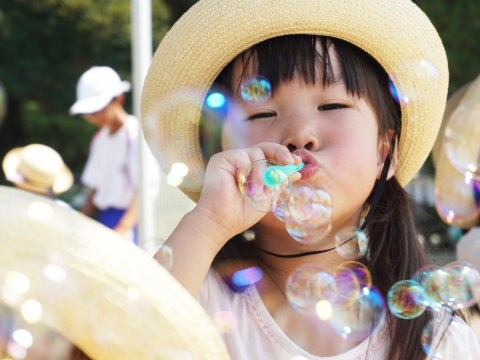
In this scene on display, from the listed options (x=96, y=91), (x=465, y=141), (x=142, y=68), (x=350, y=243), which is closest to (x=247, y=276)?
(x=350, y=243)

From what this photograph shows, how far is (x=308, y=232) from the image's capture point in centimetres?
111

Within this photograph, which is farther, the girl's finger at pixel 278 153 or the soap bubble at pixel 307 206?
the soap bubble at pixel 307 206

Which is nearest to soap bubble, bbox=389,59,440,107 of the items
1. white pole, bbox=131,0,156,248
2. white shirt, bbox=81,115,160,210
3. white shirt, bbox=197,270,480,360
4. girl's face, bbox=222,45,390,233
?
girl's face, bbox=222,45,390,233

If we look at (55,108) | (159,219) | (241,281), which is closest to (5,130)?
(55,108)

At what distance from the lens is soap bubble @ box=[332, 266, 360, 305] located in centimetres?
114

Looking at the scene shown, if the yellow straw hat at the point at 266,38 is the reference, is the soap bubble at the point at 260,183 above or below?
below

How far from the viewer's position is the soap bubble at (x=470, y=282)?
4.02ft

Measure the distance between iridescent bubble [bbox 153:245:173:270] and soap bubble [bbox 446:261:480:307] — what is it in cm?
79

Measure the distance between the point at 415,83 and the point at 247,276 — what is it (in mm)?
641

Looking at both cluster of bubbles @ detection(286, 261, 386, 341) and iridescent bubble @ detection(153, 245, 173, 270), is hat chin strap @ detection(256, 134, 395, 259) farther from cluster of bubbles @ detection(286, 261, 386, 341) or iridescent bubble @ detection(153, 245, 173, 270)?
iridescent bubble @ detection(153, 245, 173, 270)

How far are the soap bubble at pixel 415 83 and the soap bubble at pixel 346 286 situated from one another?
1.50 feet

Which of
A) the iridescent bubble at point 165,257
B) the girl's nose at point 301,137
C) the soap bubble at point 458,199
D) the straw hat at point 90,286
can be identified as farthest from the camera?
the soap bubble at point 458,199

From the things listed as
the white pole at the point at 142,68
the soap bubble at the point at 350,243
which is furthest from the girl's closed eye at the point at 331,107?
the white pole at the point at 142,68

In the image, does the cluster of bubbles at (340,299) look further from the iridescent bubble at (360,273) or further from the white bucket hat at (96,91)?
the white bucket hat at (96,91)
